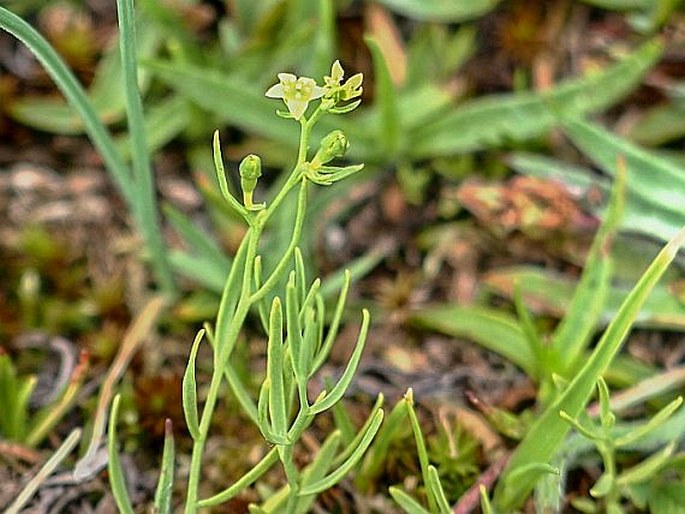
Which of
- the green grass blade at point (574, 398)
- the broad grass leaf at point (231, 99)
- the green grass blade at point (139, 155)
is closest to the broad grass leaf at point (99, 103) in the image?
the broad grass leaf at point (231, 99)

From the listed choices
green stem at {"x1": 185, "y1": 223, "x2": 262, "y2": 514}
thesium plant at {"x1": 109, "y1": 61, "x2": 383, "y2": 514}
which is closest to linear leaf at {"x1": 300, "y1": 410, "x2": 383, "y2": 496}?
thesium plant at {"x1": 109, "y1": 61, "x2": 383, "y2": 514}

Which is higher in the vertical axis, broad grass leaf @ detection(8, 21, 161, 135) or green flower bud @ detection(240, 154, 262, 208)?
green flower bud @ detection(240, 154, 262, 208)

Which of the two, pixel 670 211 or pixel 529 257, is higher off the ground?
pixel 670 211

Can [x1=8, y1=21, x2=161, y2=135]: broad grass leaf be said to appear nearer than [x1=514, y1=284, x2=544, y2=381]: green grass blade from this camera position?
No

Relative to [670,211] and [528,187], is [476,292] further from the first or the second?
[670,211]

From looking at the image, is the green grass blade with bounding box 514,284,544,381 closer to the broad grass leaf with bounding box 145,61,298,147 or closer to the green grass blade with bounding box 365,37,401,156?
the green grass blade with bounding box 365,37,401,156

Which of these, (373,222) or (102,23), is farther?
(102,23)

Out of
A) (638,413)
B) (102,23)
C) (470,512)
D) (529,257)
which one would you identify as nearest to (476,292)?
(529,257)

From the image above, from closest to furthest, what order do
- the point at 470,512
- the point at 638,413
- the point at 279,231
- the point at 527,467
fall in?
the point at 527,467, the point at 470,512, the point at 638,413, the point at 279,231

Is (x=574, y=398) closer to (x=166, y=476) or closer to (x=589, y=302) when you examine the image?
(x=589, y=302)
